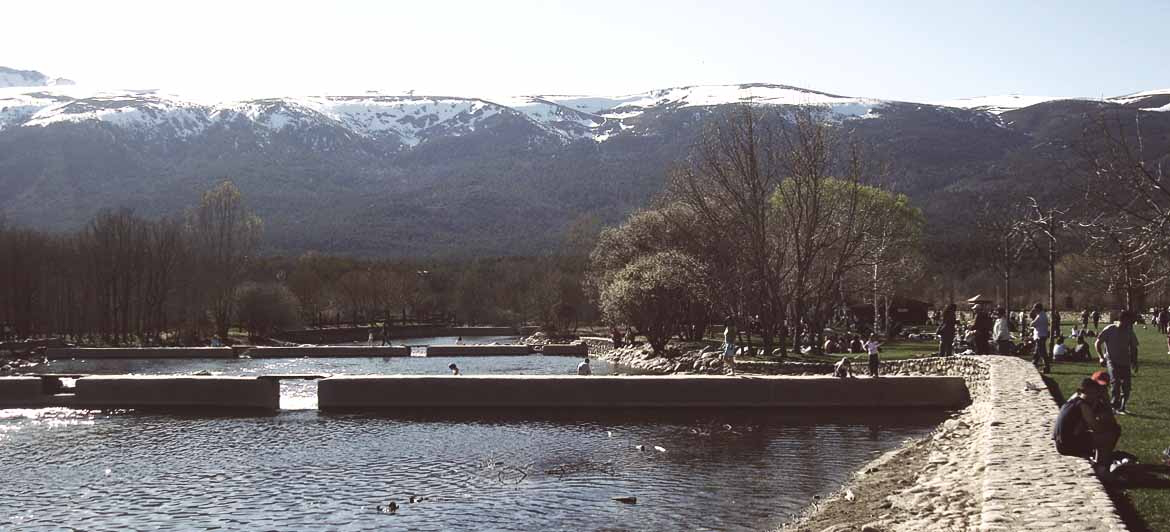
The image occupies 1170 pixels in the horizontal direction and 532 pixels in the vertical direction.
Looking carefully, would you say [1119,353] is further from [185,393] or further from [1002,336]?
[185,393]

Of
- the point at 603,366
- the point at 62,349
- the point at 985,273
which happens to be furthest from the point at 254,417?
the point at 985,273

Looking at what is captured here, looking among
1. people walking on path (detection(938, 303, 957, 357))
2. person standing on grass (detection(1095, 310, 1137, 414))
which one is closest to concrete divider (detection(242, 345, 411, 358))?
people walking on path (detection(938, 303, 957, 357))

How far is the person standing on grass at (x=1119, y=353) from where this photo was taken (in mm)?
20625

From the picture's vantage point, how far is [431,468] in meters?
23.3

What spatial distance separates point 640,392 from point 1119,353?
589 inches

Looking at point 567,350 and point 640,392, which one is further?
point 567,350

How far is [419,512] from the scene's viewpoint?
18969 millimetres

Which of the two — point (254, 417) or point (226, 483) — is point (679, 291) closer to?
point (254, 417)

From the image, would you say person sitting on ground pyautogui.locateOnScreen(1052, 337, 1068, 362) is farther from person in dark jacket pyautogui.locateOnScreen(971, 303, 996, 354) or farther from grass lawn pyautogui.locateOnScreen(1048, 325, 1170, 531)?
person in dark jacket pyautogui.locateOnScreen(971, 303, 996, 354)

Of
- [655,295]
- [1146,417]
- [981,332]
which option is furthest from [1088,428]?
[655,295]

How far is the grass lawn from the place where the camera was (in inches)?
519

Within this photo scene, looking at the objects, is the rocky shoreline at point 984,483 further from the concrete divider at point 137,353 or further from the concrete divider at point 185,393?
the concrete divider at point 137,353

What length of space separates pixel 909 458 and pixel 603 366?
36621mm

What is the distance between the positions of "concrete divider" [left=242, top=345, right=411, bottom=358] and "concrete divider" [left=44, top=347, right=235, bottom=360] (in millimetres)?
2122
